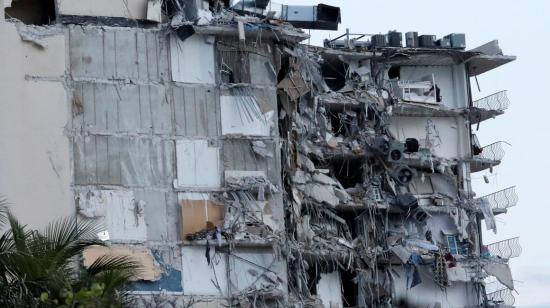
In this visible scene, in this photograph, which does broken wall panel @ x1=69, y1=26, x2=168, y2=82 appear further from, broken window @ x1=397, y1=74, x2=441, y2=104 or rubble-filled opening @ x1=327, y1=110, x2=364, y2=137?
broken window @ x1=397, y1=74, x2=441, y2=104

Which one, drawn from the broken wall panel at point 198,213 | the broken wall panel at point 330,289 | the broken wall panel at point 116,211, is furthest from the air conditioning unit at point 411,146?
the broken wall panel at point 116,211

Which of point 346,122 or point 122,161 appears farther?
point 346,122

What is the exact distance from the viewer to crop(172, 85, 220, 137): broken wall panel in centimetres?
5019

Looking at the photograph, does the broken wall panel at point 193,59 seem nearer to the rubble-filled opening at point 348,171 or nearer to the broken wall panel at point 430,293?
the rubble-filled opening at point 348,171

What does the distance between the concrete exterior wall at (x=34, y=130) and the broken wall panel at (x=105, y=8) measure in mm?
938

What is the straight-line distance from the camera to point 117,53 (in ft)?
164

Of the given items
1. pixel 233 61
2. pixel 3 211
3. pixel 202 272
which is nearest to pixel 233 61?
pixel 233 61

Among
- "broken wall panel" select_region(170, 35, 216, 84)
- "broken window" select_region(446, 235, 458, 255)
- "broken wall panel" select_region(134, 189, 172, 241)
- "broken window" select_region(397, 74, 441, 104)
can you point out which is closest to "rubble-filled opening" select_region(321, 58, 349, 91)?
"broken window" select_region(397, 74, 441, 104)

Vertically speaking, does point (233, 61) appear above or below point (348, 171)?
above

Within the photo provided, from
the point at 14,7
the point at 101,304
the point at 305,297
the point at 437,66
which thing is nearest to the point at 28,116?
the point at 14,7

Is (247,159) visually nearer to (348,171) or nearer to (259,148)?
(259,148)

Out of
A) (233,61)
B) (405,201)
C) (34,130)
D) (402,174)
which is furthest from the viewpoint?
(402,174)

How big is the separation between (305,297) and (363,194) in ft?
18.0

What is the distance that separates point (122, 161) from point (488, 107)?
15639 mm
